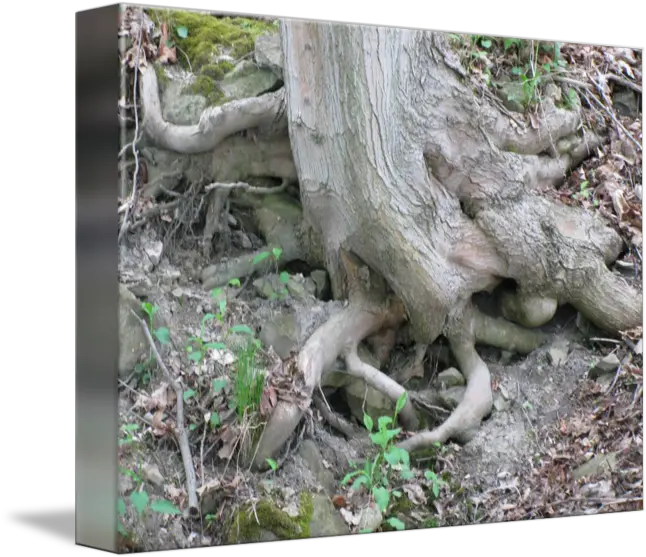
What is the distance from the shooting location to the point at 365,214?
15.5 feet

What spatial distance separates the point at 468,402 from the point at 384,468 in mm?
587

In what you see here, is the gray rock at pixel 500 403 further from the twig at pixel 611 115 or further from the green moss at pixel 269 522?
the twig at pixel 611 115

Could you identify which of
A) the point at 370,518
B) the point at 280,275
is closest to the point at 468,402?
the point at 370,518

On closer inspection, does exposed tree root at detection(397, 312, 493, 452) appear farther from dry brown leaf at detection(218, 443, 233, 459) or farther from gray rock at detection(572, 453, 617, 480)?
dry brown leaf at detection(218, 443, 233, 459)

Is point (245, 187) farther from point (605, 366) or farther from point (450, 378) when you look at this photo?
point (605, 366)

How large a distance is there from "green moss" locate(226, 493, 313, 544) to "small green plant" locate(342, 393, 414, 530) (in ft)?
0.77

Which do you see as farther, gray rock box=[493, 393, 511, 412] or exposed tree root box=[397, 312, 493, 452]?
gray rock box=[493, 393, 511, 412]

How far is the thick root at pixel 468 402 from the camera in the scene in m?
4.80

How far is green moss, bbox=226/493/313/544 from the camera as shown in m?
4.27

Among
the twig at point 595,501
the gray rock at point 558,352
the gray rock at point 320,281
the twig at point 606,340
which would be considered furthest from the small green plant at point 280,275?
the twig at point 606,340

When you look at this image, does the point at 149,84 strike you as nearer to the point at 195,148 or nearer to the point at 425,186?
the point at 195,148

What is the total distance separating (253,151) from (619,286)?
85.7 inches

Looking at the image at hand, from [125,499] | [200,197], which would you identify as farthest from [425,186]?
[125,499]

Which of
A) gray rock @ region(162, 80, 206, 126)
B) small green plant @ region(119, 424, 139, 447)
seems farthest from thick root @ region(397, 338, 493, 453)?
gray rock @ region(162, 80, 206, 126)
